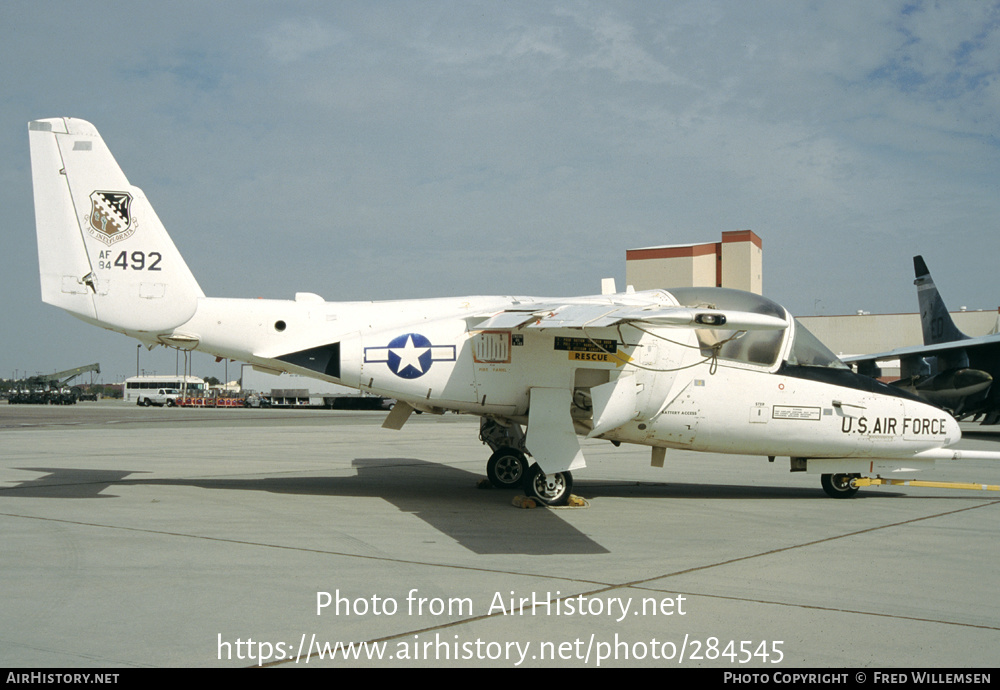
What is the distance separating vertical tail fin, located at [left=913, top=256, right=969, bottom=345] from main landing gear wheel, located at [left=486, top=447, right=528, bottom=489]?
3017 centimetres

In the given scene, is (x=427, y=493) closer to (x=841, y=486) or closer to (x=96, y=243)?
(x=96, y=243)

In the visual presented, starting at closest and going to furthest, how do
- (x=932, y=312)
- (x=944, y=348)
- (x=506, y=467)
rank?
1. (x=506, y=467)
2. (x=944, y=348)
3. (x=932, y=312)

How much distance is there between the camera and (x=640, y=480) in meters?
15.9

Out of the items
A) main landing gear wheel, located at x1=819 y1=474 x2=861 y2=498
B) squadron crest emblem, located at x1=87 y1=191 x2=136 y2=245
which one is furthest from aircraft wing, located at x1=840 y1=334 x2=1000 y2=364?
squadron crest emblem, located at x1=87 y1=191 x2=136 y2=245

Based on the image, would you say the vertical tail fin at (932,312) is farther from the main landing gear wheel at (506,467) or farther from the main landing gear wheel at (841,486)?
the main landing gear wheel at (506,467)

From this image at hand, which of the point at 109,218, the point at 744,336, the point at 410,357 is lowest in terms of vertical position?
the point at 410,357

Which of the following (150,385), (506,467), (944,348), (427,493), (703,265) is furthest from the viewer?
(150,385)

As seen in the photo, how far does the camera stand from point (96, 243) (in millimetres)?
11805

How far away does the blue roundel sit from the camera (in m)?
11.8

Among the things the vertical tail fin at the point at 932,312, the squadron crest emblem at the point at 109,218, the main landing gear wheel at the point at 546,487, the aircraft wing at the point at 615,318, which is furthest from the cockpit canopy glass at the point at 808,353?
the vertical tail fin at the point at 932,312

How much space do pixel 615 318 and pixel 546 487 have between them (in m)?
3.33

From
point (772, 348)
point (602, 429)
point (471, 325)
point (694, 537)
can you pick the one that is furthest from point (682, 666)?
point (772, 348)

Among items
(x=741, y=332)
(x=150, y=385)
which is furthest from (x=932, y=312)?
(x=150, y=385)

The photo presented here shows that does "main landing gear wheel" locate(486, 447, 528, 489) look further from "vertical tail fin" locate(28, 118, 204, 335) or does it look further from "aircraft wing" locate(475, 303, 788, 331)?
"vertical tail fin" locate(28, 118, 204, 335)
